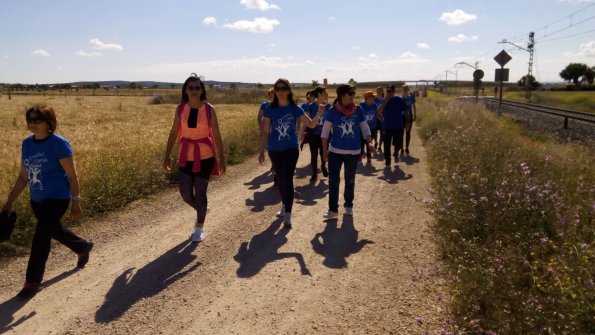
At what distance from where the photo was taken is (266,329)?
373 centimetres

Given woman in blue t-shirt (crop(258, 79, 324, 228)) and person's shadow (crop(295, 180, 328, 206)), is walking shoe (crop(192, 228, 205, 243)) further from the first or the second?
person's shadow (crop(295, 180, 328, 206))

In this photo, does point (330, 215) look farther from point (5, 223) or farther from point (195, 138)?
point (5, 223)

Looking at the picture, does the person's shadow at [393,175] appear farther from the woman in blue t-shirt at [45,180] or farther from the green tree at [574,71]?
the green tree at [574,71]

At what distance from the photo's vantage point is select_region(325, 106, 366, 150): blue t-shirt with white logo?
6473 millimetres

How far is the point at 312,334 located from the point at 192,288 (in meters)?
1.42

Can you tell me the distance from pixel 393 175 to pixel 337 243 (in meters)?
4.74

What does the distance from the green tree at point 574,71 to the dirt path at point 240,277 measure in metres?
111

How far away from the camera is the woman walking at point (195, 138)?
18.1 feet

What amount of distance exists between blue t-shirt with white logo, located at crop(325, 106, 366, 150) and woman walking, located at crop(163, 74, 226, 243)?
68.9 inches

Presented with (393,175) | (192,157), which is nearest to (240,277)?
(192,157)

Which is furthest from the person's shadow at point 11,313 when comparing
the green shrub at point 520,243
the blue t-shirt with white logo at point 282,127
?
the green shrub at point 520,243

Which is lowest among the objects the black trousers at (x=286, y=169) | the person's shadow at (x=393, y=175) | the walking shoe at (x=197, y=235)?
the walking shoe at (x=197, y=235)

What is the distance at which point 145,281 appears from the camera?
458cm

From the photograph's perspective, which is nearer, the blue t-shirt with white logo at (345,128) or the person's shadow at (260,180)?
the blue t-shirt with white logo at (345,128)
